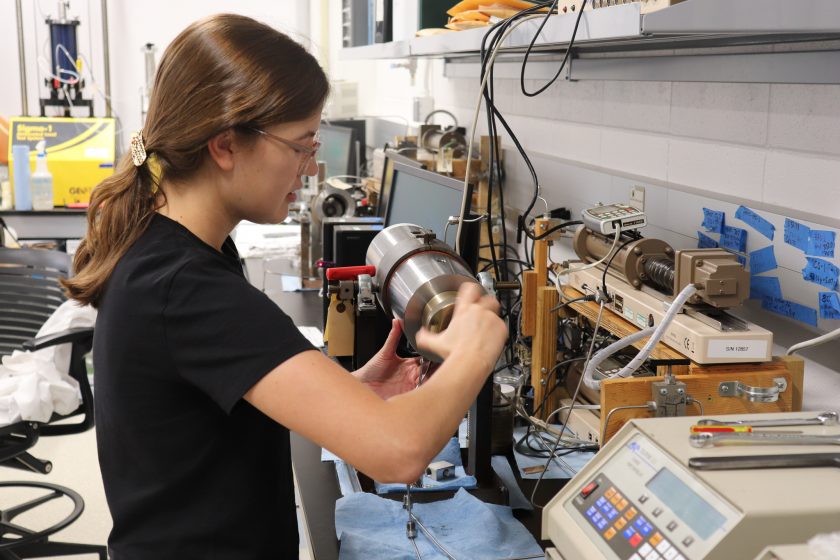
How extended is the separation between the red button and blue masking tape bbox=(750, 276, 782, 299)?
1.99 ft

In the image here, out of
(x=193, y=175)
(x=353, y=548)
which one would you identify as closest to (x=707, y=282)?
(x=353, y=548)

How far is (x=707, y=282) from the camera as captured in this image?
4.24 feet

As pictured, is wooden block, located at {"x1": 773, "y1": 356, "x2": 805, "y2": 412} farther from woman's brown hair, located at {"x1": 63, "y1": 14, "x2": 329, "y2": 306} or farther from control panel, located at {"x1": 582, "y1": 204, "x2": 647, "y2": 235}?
woman's brown hair, located at {"x1": 63, "y1": 14, "x2": 329, "y2": 306}

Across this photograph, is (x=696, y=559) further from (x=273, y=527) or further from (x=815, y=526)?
(x=273, y=527)

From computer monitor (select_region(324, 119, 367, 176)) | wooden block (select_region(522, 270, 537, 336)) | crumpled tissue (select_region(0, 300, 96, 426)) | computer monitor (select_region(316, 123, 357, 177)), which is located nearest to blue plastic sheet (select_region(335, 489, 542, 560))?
wooden block (select_region(522, 270, 537, 336))

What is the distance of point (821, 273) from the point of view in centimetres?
134

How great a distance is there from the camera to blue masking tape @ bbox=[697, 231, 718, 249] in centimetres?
160

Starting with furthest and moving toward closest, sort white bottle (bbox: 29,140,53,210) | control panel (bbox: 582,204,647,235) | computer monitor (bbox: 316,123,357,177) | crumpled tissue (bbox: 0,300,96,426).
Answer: white bottle (bbox: 29,140,53,210)
computer monitor (bbox: 316,123,357,177)
crumpled tissue (bbox: 0,300,96,426)
control panel (bbox: 582,204,647,235)

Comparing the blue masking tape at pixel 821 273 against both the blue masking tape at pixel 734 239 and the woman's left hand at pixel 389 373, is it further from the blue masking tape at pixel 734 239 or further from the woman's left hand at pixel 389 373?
the woman's left hand at pixel 389 373

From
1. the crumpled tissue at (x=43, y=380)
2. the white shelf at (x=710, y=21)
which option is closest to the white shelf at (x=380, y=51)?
the white shelf at (x=710, y=21)

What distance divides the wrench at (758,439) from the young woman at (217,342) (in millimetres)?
242

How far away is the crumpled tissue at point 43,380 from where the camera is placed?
2324 mm

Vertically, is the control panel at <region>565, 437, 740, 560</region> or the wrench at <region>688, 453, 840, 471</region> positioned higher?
the wrench at <region>688, 453, 840, 471</region>

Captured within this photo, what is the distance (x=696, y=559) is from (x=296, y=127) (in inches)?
25.4
